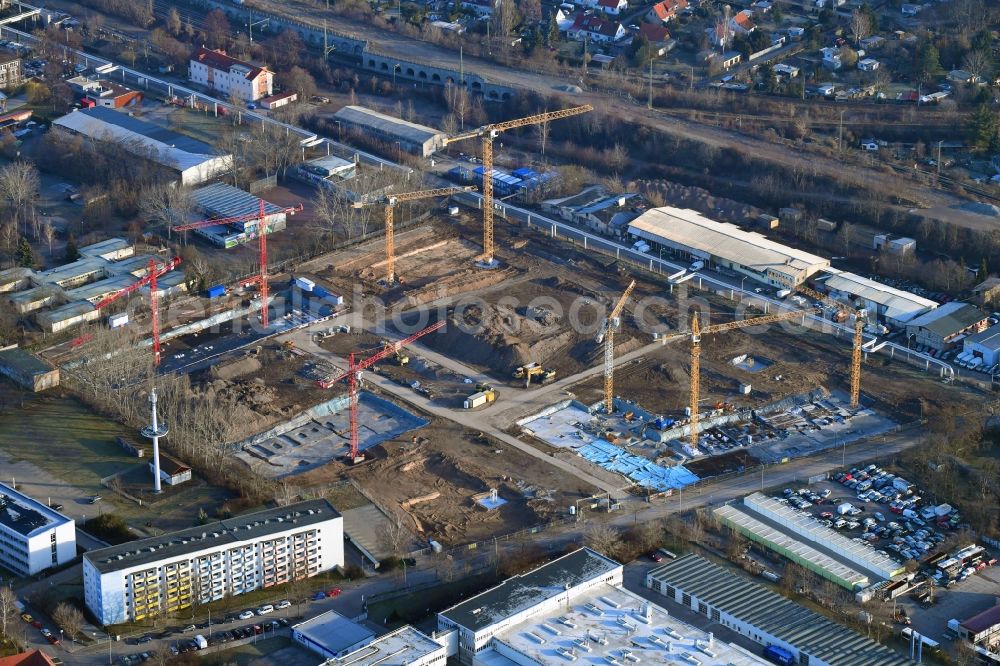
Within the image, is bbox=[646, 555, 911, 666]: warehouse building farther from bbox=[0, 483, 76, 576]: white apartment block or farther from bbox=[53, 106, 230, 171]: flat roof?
bbox=[53, 106, 230, 171]: flat roof

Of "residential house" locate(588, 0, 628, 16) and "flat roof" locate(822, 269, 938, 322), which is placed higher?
"residential house" locate(588, 0, 628, 16)

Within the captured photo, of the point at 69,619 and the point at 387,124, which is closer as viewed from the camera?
the point at 69,619

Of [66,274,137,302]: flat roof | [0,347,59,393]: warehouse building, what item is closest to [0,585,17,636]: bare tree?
[0,347,59,393]: warehouse building

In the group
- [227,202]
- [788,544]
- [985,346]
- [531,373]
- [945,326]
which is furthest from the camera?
[227,202]

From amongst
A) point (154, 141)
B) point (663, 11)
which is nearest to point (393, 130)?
point (154, 141)

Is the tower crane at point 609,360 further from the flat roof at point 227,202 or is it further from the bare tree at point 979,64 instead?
the bare tree at point 979,64

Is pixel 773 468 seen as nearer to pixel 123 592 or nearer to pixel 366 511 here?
pixel 366 511

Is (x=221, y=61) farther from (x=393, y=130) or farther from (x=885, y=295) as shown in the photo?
(x=885, y=295)
